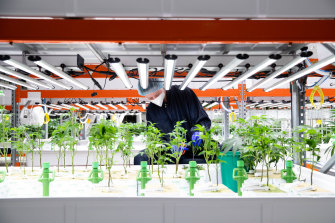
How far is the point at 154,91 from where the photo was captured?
11.4ft

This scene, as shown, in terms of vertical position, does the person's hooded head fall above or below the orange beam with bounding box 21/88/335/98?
below

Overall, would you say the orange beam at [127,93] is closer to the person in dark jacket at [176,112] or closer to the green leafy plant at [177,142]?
the person in dark jacket at [176,112]

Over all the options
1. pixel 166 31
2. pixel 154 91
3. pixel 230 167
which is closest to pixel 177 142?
pixel 230 167

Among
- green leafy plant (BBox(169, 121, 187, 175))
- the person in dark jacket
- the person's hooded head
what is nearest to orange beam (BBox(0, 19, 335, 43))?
green leafy plant (BBox(169, 121, 187, 175))

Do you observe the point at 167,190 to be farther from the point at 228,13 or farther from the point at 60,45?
the point at 60,45

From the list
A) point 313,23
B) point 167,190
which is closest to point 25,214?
A: point 167,190

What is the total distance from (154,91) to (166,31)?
1.79 meters

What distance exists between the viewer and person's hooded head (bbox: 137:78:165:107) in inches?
133

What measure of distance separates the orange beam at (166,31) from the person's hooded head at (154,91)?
163 centimetres

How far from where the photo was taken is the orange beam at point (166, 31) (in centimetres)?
167

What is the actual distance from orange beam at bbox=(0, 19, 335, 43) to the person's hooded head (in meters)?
1.63

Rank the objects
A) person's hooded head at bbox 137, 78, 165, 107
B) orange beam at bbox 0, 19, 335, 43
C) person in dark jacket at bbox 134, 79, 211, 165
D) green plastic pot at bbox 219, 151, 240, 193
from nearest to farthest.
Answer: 1. orange beam at bbox 0, 19, 335, 43
2. green plastic pot at bbox 219, 151, 240, 193
3. person's hooded head at bbox 137, 78, 165, 107
4. person in dark jacket at bbox 134, 79, 211, 165

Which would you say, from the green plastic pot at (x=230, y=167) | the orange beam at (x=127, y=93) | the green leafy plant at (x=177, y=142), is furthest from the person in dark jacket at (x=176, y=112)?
the orange beam at (x=127, y=93)

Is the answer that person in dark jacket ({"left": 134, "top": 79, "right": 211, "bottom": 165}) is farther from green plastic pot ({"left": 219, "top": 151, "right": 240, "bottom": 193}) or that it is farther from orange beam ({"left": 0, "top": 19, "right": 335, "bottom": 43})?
orange beam ({"left": 0, "top": 19, "right": 335, "bottom": 43})
